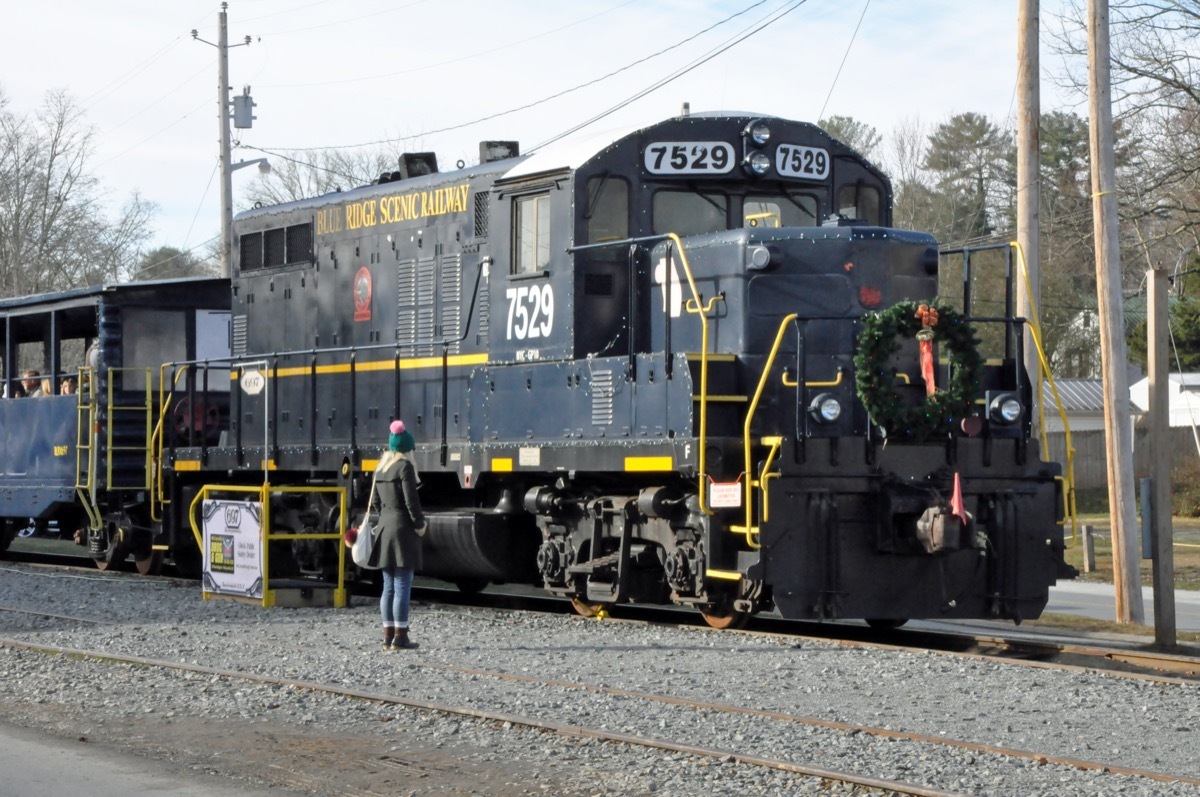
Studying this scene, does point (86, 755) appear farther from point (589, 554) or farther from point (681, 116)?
point (681, 116)

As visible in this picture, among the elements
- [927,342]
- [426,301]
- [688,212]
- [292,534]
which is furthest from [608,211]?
[292,534]

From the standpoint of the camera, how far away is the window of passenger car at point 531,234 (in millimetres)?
12250

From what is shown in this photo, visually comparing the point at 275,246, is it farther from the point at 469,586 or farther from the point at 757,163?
the point at 757,163

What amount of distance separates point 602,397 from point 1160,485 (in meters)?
4.33

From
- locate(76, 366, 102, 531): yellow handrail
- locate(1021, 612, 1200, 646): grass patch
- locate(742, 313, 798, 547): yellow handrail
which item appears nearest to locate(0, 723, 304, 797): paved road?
locate(742, 313, 798, 547): yellow handrail

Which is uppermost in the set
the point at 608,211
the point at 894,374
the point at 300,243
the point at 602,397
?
the point at 300,243

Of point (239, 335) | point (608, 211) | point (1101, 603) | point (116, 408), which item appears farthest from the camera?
point (116, 408)

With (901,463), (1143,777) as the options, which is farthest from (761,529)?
(1143,777)

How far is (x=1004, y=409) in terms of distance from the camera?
11.4m

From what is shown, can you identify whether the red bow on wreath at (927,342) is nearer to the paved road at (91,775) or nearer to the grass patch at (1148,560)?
the grass patch at (1148,560)

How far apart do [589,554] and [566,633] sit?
2.88 feet

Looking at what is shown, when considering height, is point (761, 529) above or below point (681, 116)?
below

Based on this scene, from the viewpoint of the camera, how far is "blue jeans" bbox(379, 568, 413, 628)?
35.0ft

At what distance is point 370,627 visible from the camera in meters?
12.1
